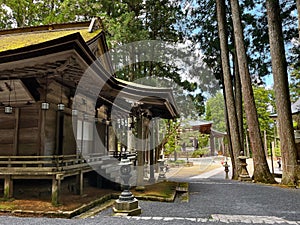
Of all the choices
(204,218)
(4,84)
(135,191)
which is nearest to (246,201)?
(204,218)

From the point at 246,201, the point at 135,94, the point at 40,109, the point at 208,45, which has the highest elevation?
the point at 208,45

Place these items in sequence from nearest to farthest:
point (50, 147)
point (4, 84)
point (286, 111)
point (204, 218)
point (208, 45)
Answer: point (204, 218), point (4, 84), point (50, 147), point (286, 111), point (208, 45)

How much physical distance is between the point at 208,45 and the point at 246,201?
34.1 feet

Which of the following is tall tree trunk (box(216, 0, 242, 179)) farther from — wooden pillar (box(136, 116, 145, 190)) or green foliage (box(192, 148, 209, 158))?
green foliage (box(192, 148, 209, 158))

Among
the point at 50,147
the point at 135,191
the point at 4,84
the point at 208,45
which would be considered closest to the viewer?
the point at 4,84

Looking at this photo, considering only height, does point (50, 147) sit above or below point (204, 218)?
above

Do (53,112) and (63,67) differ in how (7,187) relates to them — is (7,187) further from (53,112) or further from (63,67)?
(63,67)

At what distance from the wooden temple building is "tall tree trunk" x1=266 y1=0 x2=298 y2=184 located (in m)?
4.38

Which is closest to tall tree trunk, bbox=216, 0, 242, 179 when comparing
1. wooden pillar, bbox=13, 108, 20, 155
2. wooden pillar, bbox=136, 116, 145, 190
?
wooden pillar, bbox=136, 116, 145, 190

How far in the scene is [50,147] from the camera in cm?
606

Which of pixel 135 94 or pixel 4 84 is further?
pixel 135 94

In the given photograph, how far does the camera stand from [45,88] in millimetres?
5820

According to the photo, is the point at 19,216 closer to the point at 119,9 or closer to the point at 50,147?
the point at 50,147

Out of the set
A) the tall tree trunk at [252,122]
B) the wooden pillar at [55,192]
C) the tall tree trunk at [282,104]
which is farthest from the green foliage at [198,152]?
the wooden pillar at [55,192]
